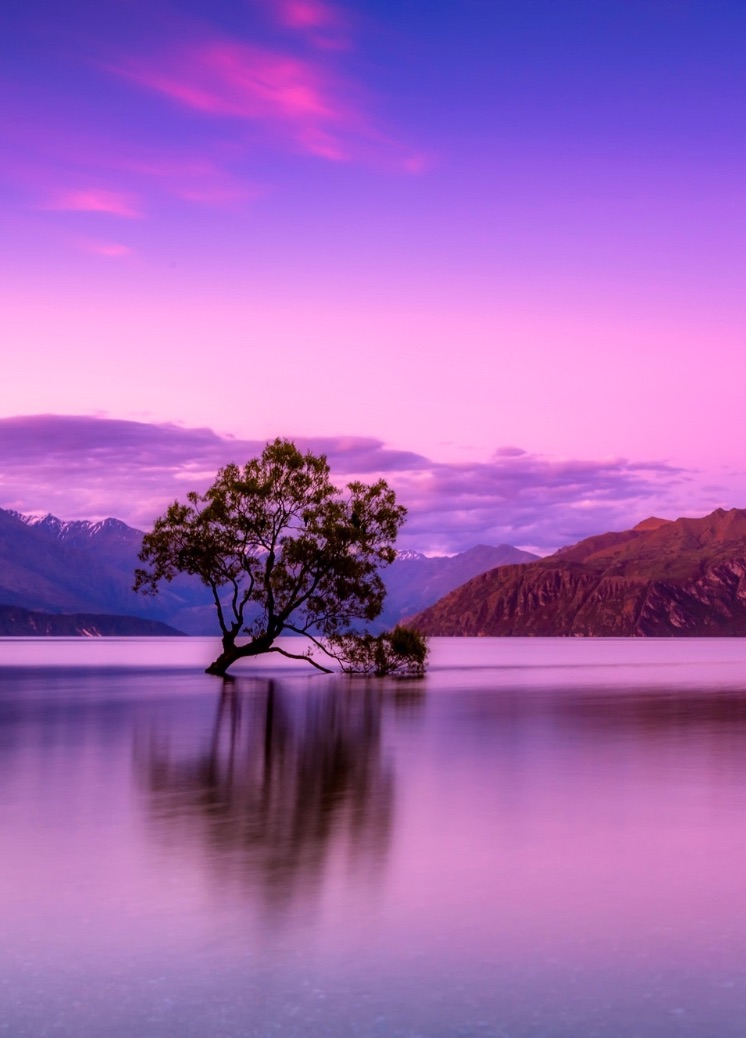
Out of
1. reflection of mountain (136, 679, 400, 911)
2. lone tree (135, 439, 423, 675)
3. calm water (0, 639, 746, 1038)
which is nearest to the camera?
calm water (0, 639, 746, 1038)

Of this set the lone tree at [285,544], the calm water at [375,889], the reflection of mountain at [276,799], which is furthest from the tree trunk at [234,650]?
the calm water at [375,889]

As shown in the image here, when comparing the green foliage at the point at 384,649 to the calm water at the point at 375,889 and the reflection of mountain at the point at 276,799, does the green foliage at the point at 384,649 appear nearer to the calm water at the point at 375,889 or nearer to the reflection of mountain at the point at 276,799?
the reflection of mountain at the point at 276,799

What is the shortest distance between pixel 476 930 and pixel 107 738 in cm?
3113

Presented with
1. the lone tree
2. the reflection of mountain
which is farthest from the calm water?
the lone tree

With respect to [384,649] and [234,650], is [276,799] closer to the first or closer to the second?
[384,649]

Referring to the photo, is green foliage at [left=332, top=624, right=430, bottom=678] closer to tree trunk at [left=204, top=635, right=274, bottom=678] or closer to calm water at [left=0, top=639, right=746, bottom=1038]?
tree trunk at [left=204, top=635, right=274, bottom=678]

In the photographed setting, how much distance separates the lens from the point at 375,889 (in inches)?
675

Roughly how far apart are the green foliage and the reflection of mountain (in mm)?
48322

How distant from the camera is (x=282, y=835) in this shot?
71.4ft

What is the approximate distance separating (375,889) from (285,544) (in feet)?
251

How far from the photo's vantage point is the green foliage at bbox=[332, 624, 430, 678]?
330 feet

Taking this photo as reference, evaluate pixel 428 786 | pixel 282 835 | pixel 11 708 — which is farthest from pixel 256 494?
pixel 282 835

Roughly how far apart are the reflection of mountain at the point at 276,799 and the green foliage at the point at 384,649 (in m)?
48.3

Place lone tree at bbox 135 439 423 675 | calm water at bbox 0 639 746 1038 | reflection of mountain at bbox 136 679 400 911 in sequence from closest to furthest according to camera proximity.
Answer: calm water at bbox 0 639 746 1038
reflection of mountain at bbox 136 679 400 911
lone tree at bbox 135 439 423 675
